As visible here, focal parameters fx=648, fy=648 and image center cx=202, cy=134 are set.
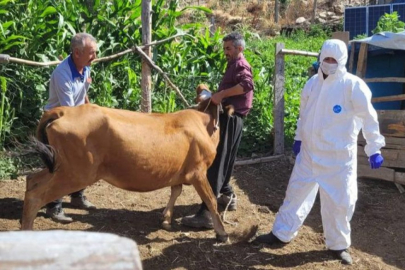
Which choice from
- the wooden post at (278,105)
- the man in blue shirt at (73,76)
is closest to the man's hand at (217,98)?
the man in blue shirt at (73,76)

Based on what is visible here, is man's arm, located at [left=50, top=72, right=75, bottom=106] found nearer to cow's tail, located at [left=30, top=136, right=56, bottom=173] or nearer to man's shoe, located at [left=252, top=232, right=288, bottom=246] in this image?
cow's tail, located at [left=30, top=136, right=56, bottom=173]

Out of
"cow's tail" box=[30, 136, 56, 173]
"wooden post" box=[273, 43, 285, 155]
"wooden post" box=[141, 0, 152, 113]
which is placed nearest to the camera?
"cow's tail" box=[30, 136, 56, 173]

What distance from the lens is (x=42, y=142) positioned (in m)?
5.58

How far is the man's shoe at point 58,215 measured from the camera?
Answer: 6320mm

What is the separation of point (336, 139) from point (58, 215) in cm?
277

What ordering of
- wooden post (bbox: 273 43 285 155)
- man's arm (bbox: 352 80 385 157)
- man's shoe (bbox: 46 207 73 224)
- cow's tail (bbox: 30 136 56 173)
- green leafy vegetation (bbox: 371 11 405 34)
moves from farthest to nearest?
1. green leafy vegetation (bbox: 371 11 405 34)
2. wooden post (bbox: 273 43 285 155)
3. man's shoe (bbox: 46 207 73 224)
4. man's arm (bbox: 352 80 385 157)
5. cow's tail (bbox: 30 136 56 173)

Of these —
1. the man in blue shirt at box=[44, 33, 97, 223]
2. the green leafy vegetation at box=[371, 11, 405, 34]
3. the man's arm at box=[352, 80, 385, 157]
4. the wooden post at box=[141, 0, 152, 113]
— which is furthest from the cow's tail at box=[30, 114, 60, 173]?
the green leafy vegetation at box=[371, 11, 405, 34]

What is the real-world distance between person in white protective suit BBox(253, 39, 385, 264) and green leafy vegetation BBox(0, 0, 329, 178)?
3.45m

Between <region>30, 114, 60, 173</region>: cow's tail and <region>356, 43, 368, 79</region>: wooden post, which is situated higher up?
<region>356, 43, 368, 79</region>: wooden post

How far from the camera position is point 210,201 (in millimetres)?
6117

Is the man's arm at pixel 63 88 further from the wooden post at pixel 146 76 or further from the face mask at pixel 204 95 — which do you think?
the wooden post at pixel 146 76

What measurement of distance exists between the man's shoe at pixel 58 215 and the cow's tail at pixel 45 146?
3.22ft

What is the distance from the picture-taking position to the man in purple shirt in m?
6.41

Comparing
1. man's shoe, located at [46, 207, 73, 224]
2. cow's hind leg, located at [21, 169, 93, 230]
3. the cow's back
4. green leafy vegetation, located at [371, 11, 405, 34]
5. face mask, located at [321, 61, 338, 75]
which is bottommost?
man's shoe, located at [46, 207, 73, 224]
